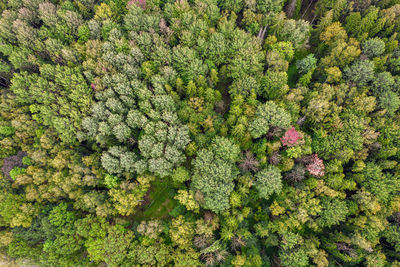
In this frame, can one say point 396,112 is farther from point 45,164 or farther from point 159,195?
point 45,164

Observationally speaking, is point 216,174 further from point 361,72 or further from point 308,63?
point 361,72

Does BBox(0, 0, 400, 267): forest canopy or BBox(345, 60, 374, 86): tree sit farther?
BBox(345, 60, 374, 86): tree

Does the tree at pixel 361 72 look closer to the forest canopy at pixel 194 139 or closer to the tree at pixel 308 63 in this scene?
the forest canopy at pixel 194 139

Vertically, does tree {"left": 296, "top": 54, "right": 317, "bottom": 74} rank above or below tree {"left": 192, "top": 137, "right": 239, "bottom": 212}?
above

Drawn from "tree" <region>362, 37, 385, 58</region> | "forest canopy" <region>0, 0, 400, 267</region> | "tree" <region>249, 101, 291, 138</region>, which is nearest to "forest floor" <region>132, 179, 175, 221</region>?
"forest canopy" <region>0, 0, 400, 267</region>

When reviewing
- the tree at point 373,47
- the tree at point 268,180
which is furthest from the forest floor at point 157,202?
the tree at point 373,47

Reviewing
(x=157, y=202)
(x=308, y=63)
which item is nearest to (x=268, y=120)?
(x=308, y=63)

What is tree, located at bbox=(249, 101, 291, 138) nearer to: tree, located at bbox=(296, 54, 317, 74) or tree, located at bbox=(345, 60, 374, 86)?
tree, located at bbox=(296, 54, 317, 74)

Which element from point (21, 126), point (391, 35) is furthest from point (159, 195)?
point (391, 35)
